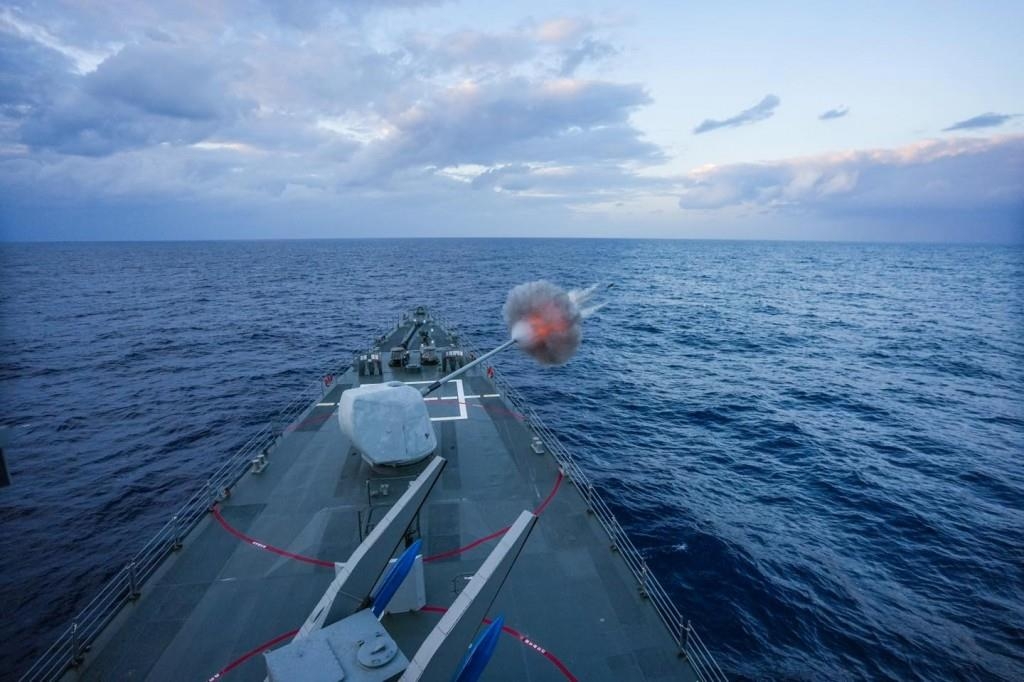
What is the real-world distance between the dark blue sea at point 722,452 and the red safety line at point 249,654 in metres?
13.3

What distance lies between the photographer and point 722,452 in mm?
37438

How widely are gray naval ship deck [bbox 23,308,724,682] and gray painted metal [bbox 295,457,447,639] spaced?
317cm

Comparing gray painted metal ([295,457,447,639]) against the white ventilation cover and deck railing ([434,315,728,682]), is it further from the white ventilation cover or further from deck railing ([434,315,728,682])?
the white ventilation cover

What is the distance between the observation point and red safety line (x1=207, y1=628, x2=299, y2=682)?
45.3 feet

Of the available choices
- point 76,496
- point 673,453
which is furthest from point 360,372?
point 673,453

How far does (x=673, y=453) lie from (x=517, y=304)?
20527mm

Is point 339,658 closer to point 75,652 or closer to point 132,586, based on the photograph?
point 75,652

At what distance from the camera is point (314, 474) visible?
24.3 m

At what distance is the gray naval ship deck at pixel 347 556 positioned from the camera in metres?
14.1

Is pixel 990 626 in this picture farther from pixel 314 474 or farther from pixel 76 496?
pixel 76 496

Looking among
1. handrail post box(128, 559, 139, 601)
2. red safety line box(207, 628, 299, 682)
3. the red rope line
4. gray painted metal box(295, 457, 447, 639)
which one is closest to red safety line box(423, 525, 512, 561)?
the red rope line

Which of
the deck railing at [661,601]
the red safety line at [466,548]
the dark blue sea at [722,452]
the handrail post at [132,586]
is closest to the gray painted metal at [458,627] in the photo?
the deck railing at [661,601]

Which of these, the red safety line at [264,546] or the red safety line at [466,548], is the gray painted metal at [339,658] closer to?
the red safety line at [466,548]

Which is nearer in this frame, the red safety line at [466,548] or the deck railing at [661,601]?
the deck railing at [661,601]
